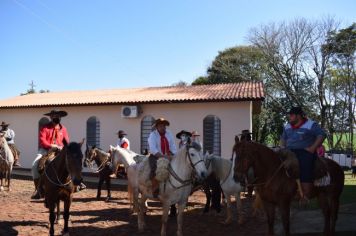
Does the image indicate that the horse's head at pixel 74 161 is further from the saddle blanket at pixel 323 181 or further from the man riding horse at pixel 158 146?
the saddle blanket at pixel 323 181

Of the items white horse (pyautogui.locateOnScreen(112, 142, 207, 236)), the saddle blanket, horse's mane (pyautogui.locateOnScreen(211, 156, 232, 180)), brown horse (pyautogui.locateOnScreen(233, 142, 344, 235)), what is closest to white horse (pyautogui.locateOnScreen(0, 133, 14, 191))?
horse's mane (pyautogui.locateOnScreen(211, 156, 232, 180))

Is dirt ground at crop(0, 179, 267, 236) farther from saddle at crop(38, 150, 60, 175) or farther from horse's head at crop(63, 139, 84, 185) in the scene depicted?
horse's head at crop(63, 139, 84, 185)

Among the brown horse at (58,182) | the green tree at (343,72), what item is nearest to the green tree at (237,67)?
the green tree at (343,72)

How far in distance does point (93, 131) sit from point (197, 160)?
13.4 meters

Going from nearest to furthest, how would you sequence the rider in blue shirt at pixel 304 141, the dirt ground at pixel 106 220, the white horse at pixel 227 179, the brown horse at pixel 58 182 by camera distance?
1. the rider in blue shirt at pixel 304 141
2. the brown horse at pixel 58 182
3. the dirt ground at pixel 106 220
4. the white horse at pixel 227 179

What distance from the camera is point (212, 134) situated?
1700 centimetres

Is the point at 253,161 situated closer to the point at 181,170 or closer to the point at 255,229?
the point at 181,170

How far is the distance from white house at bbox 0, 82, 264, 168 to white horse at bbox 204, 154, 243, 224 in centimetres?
675

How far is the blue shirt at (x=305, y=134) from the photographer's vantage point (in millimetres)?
6508

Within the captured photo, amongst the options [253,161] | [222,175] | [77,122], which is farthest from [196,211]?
[77,122]

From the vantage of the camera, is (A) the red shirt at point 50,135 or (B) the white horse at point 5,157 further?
(B) the white horse at point 5,157

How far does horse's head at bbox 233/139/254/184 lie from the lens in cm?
611

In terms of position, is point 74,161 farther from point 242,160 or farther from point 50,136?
point 242,160

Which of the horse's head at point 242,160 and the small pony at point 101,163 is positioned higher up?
the horse's head at point 242,160
